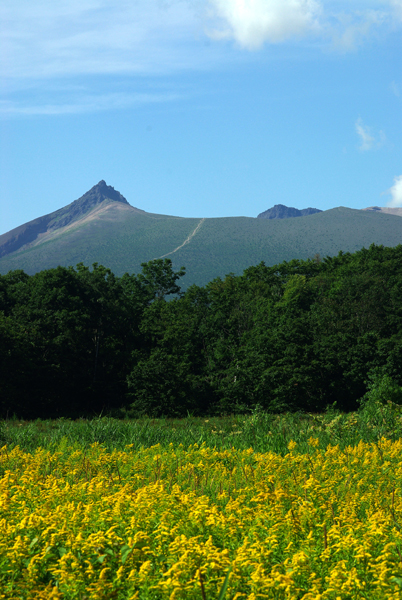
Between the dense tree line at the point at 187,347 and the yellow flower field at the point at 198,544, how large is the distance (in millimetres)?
23079

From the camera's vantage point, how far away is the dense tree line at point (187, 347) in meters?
32.8

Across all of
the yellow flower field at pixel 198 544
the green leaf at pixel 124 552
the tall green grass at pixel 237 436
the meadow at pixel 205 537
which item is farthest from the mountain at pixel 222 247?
the green leaf at pixel 124 552

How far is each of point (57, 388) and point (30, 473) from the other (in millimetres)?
30062

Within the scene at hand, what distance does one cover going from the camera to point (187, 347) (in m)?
38.7

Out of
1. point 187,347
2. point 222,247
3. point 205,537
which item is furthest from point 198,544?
point 222,247

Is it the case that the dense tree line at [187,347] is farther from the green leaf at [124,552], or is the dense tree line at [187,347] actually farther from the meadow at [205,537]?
the green leaf at [124,552]

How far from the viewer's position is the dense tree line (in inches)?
1291

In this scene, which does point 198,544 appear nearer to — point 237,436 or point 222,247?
point 237,436

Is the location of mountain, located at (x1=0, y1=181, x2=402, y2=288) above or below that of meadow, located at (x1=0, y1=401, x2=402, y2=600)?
above

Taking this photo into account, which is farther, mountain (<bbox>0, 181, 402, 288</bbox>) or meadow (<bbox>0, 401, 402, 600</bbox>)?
mountain (<bbox>0, 181, 402, 288</bbox>)

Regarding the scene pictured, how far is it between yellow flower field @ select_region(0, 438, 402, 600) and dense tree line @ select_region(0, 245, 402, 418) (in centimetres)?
2308

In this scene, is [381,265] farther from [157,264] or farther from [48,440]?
[48,440]

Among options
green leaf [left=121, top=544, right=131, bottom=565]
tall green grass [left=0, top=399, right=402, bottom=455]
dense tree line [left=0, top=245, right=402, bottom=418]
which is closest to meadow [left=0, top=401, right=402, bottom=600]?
green leaf [left=121, top=544, right=131, bottom=565]

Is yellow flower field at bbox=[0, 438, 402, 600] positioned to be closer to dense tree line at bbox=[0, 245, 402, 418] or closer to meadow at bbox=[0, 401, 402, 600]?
meadow at bbox=[0, 401, 402, 600]
